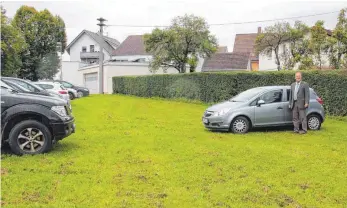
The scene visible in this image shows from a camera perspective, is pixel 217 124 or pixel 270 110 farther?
pixel 270 110

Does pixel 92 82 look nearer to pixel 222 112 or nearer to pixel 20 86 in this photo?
pixel 20 86

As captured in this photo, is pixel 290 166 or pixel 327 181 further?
pixel 290 166

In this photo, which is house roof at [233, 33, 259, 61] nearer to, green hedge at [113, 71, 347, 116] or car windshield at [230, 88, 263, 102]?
green hedge at [113, 71, 347, 116]

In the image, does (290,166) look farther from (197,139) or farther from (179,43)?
(179,43)

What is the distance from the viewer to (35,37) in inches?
1905

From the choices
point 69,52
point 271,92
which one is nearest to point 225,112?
point 271,92

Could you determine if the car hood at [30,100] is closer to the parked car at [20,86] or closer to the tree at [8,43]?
the parked car at [20,86]

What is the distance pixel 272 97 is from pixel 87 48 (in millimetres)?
53169

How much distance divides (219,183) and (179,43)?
29075mm

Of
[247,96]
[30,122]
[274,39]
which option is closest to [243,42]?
[274,39]

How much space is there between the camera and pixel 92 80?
4588cm

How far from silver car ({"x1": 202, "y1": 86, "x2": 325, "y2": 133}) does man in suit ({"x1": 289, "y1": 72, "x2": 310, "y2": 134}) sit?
398mm

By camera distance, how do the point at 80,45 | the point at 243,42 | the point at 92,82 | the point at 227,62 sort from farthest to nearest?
1. the point at 243,42
2. the point at 80,45
3. the point at 227,62
4. the point at 92,82

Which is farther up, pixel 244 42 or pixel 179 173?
pixel 244 42
